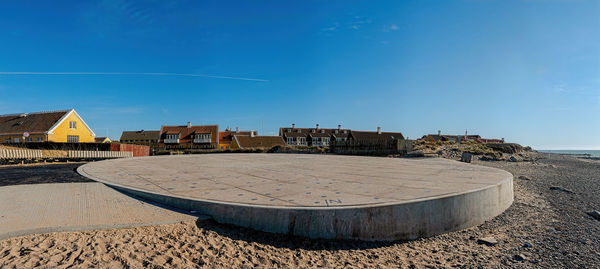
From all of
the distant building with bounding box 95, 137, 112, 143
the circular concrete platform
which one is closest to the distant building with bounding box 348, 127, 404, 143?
the distant building with bounding box 95, 137, 112, 143

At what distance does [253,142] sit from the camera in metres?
56.6

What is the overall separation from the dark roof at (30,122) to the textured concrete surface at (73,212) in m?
37.0

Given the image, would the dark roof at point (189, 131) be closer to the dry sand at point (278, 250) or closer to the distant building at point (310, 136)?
the distant building at point (310, 136)

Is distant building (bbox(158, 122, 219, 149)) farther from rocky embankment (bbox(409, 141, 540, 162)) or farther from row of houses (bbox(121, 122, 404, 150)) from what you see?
rocky embankment (bbox(409, 141, 540, 162))

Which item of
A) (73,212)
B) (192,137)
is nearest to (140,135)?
(192,137)

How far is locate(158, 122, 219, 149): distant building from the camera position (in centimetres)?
5531

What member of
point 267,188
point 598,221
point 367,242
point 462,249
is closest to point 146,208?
point 267,188

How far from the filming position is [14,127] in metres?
34.5

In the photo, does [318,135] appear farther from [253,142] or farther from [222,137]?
[222,137]

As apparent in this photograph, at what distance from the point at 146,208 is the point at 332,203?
2979 mm

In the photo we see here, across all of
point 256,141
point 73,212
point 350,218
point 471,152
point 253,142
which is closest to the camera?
point 350,218

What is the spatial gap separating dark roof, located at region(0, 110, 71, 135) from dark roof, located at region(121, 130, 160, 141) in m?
27.6

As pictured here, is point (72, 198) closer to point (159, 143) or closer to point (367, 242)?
point (367, 242)

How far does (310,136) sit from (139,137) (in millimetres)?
39847
